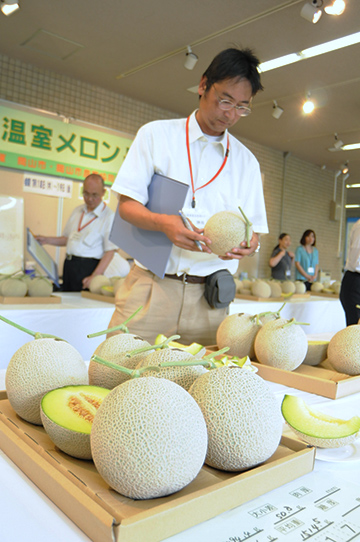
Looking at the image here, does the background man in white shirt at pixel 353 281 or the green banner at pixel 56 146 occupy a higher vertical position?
the green banner at pixel 56 146

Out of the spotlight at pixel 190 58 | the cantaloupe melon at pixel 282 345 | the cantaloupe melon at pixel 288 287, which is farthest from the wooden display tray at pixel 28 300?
the spotlight at pixel 190 58

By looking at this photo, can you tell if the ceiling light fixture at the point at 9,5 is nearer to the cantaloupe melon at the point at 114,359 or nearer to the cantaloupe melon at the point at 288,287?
the cantaloupe melon at the point at 288,287

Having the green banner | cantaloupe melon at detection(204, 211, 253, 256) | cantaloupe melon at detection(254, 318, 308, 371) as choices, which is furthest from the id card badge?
the green banner

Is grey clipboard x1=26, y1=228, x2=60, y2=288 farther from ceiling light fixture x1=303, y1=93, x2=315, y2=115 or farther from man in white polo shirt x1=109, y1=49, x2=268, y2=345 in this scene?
ceiling light fixture x1=303, y1=93, x2=315, y2=115

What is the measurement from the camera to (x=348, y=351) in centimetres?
113

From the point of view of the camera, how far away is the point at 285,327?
43.6 inches

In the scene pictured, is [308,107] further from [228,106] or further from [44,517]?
[44,517]

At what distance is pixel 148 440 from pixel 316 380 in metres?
0.71

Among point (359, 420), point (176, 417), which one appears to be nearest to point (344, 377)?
point (359, 420)

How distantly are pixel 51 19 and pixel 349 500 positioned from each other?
4.15 metres

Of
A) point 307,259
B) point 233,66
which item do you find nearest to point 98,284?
point 233,66

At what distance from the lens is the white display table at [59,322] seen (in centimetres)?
200

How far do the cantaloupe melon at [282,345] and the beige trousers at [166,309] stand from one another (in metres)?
0.43

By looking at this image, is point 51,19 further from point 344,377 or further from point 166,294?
point 344,377
